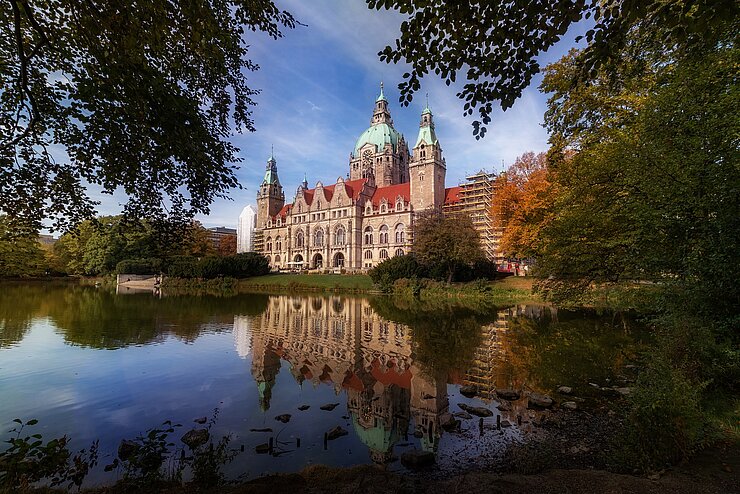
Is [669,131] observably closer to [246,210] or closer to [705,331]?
[705,331]

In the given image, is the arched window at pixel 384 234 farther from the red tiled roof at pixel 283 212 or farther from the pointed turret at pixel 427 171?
the red tiled roof at pixel 283 212

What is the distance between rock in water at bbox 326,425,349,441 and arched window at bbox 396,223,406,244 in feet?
169

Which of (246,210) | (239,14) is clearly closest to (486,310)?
(239,14)

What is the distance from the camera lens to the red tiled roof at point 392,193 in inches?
2399

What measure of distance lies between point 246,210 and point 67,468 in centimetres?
10691

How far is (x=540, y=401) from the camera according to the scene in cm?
775

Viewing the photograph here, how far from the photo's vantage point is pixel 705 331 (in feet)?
20.1

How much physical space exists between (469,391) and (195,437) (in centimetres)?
597

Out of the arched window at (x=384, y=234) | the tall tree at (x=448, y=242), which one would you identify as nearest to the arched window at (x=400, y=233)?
the arched window at (x=384, y=234)

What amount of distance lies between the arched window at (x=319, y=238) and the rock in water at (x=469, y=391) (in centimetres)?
5848

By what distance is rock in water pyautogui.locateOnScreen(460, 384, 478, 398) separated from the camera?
337 inches

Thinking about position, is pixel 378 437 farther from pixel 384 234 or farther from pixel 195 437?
pixel 384 234

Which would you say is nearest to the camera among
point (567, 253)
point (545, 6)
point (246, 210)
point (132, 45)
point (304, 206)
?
point (545, 6)

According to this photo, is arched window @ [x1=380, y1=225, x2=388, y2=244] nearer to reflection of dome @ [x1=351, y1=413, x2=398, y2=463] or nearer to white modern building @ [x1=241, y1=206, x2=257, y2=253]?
reflection of dome @ [x1=351, y1=413, x2=398, y2=463]
